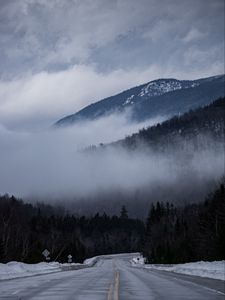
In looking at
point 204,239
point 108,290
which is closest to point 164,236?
point 204,239

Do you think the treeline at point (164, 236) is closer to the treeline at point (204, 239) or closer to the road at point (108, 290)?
the treeline at point (204, 239)

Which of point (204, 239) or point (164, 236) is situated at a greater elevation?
point (164, 236)

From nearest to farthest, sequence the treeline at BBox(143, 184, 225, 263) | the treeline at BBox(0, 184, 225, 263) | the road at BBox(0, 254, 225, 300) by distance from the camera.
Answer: the road at BBox(0, 254, 225, 300) < the treeline at BBox(143, 184, 225, 263) < the treeline at BBox(0, 184, 225, 263)

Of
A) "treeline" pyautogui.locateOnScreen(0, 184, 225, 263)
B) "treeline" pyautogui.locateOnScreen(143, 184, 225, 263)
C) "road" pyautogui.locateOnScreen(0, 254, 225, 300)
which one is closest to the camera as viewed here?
"road" pyautogui.locateOnScreen(0, 254, 225, 300)

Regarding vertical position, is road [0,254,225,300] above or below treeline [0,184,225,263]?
below

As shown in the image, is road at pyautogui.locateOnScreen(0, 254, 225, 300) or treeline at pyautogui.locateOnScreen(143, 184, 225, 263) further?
treeline at pyautogui.locateOnScreen(143, 184, 225, 263)

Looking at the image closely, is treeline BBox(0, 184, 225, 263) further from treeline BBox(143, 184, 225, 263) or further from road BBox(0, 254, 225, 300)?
road BBox(0, 254, 225, 300)

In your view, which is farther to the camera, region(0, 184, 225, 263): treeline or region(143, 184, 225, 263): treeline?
region(0, 184, 225, 263): treeline

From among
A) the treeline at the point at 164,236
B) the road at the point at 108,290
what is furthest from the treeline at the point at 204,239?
the road at the point at 108,290

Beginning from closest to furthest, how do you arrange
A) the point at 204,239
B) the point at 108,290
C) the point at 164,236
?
the point at 108,290 < the point at 204,239 < the point at 164,236

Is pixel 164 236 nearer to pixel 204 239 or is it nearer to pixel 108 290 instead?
pixel 204 239

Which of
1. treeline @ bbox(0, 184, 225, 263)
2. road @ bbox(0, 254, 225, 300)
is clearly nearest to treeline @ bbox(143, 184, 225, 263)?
treeline @ bbox(0, 184, 225, 263)

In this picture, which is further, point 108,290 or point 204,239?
point 204,239

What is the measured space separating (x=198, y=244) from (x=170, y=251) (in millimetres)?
21963
